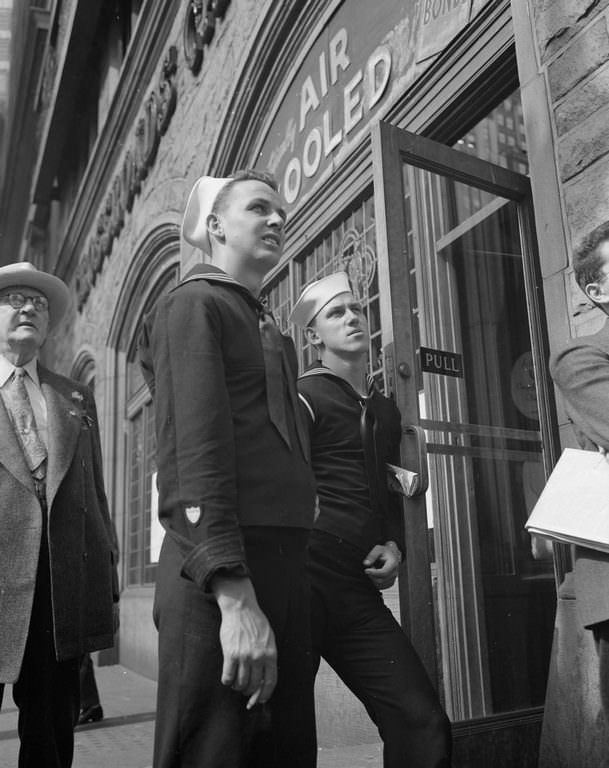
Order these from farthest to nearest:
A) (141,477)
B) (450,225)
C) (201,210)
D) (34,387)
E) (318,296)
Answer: (141,477) → (450,225) → (318,296) → (34,387) → (201,210)

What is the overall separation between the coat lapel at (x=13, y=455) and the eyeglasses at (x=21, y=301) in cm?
45

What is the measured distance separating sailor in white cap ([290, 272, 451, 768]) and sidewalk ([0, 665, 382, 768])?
159cm

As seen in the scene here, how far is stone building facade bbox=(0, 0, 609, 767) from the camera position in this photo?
128 inches

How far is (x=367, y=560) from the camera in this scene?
2928 mm

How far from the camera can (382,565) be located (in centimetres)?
294

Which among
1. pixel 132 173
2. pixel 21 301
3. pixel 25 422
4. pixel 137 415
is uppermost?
pixel 132 173

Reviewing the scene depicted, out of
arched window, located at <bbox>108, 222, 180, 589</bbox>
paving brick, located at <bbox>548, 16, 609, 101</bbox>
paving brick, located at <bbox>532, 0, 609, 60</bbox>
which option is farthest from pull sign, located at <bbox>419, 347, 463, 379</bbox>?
arched window, located at <bbox>108, 222, 180, 589</bbox>

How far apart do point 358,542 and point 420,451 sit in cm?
49

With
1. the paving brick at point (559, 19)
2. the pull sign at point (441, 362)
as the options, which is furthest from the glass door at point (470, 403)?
the paving brick at point (559, 19)

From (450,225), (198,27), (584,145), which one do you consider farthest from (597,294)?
(198,27)

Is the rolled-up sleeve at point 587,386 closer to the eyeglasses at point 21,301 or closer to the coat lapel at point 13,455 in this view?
the coat lapel at point 13,455

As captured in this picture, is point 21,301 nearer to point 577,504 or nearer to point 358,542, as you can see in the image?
point 358,542

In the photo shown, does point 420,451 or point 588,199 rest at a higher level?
point 588,199

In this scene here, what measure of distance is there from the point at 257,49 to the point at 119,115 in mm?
4973
